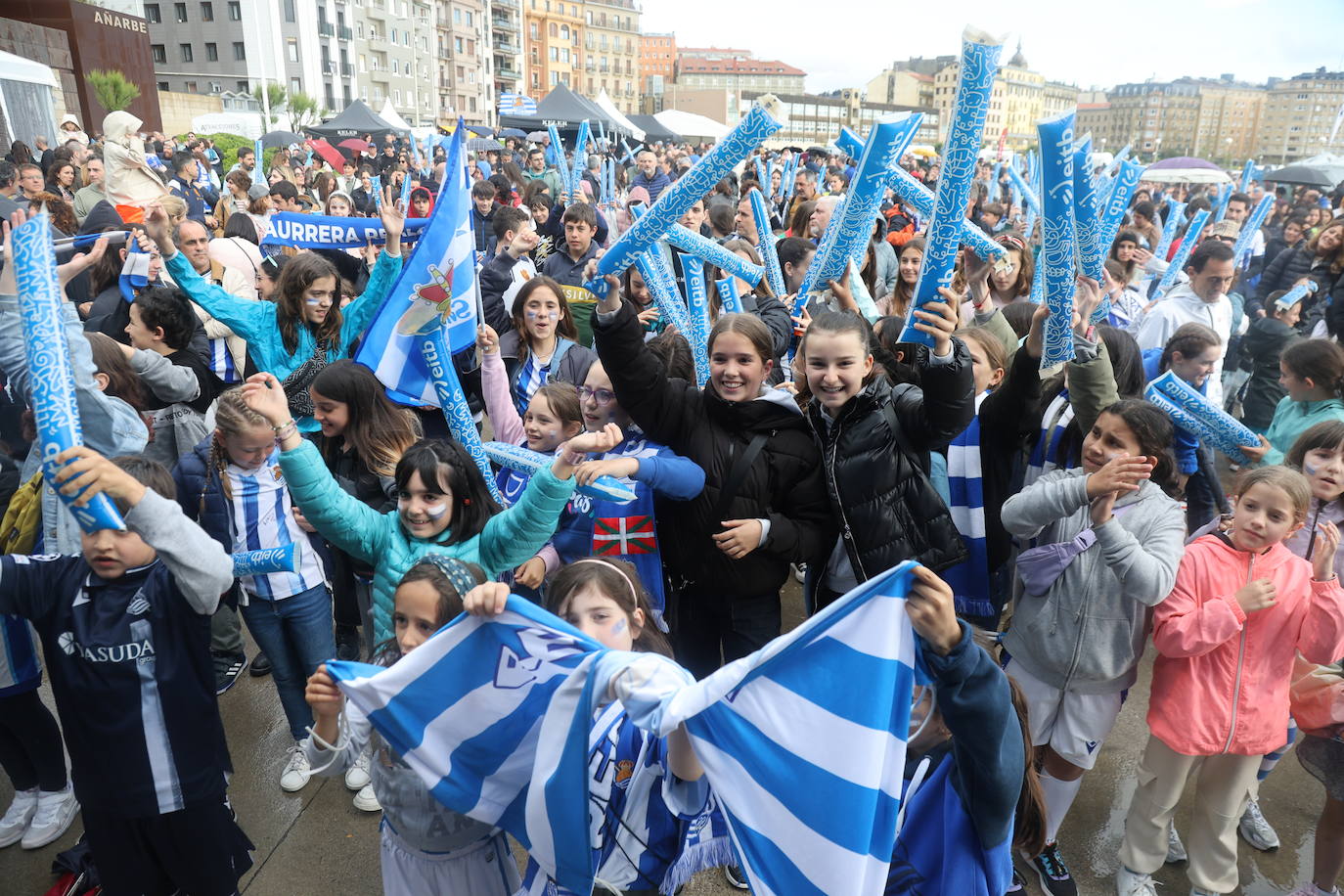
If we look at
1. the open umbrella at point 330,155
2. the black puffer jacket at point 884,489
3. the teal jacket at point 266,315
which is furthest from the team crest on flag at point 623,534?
the open umbrella at point 330,155

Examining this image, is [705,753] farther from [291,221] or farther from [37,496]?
[291,221]

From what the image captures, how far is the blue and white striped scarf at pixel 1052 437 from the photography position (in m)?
3.16

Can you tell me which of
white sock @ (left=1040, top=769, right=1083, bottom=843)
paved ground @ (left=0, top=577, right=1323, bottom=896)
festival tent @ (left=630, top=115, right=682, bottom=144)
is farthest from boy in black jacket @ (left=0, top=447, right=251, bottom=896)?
festival tent @ (left=630, top=115, right=682, bottom=144)

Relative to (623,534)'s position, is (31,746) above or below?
below

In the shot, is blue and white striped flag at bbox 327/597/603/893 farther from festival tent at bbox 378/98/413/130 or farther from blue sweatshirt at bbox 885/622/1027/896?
festival tent at bbox 378/98/413/130

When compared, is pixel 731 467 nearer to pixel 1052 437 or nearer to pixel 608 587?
pixel 608 587

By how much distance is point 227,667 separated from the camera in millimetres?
3986

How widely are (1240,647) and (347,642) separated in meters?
3.60

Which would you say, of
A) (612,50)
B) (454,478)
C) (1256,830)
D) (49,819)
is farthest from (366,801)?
(612,50)

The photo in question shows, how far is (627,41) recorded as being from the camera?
115188 mm

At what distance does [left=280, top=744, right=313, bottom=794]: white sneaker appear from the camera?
339 centimetres

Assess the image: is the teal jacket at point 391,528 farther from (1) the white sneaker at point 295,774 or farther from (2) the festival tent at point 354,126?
(2) the festival tent at point 354,126

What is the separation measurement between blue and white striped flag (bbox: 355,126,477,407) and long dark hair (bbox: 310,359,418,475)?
0.39 ft

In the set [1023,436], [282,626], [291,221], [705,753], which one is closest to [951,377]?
[1023,436]
